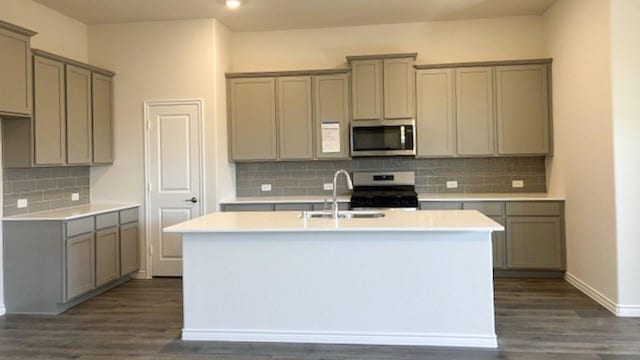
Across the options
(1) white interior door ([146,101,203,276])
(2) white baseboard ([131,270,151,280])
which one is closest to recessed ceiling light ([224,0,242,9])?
(1) white interior door ([146,101,203,276])

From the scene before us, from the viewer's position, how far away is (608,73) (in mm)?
4039

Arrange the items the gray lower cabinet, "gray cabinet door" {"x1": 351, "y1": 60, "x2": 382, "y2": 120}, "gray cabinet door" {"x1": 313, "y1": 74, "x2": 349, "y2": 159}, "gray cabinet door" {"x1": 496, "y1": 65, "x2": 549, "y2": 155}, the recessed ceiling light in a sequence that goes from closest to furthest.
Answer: the gray lower cabinet
the recessed ceiling light
"gray cabinet door" {"x1": 496, "y1": 65, "x2": 549, "y2": 155}
"gray cabinet door" {"x1": 351, "y1": 60, "x2": 382, "y2": 120}
"gray cabinet door" {"x1": 313, "y1": 74, "x2": 349, "y2": 159}

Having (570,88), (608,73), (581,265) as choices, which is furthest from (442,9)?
(581,265)

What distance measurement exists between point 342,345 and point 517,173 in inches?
134

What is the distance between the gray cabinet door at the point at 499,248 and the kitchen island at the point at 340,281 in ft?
6.06

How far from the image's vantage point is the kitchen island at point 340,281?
334cm

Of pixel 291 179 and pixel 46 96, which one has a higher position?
pixel 46 96

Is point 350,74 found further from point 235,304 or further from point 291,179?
point 235,304

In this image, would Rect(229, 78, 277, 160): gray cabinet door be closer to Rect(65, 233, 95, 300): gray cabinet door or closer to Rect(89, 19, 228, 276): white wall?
Rect(89, 19, 228, 276): white wall

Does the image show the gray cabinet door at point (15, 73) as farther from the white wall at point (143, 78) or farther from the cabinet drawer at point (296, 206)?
the cabinet drawer at point (296, 206)

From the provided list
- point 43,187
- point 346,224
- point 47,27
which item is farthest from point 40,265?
point 346,224

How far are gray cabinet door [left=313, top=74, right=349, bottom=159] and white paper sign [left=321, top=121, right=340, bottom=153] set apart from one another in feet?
0.04

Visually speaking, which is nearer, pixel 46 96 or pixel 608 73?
pixel 608 73

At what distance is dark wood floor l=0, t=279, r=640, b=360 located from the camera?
328cm
